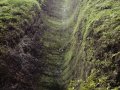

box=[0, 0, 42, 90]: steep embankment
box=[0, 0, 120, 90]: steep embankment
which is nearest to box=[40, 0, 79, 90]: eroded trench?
box=[0, 0, 120, 90]: steep embankment

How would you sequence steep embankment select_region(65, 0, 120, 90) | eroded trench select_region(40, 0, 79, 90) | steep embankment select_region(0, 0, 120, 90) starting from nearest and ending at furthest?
steep embankment select_region(65, 0, 120, 90)
steep embankment select_region(0, 0, 120, 90)
eroded trench select_region(40, 0, 79, 90)

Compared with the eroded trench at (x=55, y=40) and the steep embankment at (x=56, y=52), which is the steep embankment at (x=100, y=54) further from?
the eroded trench at (x=55, y=40)

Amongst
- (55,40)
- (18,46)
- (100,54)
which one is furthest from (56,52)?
(100,54)

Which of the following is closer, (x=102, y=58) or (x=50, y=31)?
(x=102, y=58)

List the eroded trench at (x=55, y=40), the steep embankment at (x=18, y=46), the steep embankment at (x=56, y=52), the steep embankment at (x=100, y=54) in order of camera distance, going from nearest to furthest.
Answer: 1. the steep embankment at (x=100, y=54)
2. the steep embankment at (x=56, y=52)
3. the steep embankment at (x=18, y=46)
4. the eroded trench at (x=55, y=40)

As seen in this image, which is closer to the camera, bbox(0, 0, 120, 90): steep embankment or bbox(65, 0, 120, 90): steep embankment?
bbox(65, 0, 120, 90): steep embankment

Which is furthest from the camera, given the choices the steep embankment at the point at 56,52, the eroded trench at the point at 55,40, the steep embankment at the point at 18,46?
the eroded trench at the point at 55,40

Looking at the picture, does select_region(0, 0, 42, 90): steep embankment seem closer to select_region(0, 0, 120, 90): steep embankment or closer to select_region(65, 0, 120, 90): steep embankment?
select_region(0, 0, 120, 90): steep embankment

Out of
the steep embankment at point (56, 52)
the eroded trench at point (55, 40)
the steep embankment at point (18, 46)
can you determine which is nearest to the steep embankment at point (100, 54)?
the steep embankment at point (56, 52)

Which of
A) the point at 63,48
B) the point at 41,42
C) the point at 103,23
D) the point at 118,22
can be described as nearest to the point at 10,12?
the point at 41,42

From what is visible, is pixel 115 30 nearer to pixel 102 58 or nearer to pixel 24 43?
pixel 102 58

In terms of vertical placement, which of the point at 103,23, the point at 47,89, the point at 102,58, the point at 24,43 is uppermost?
the point at 103,23
